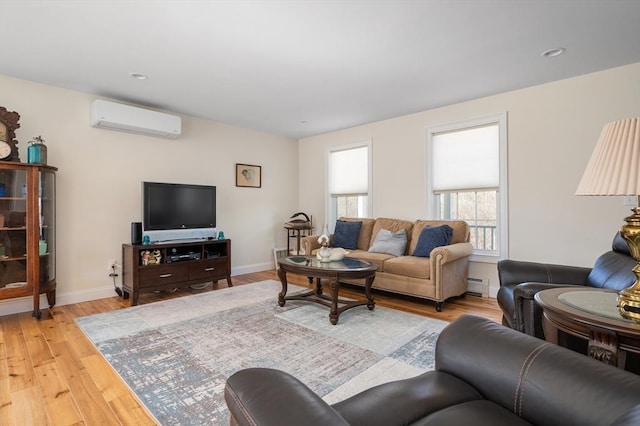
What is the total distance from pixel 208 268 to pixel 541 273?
3.64 m

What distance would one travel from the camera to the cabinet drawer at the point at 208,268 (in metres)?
4.14

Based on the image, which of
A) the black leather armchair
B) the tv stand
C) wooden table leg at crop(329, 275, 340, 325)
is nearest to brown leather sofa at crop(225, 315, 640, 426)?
the black leather armchair

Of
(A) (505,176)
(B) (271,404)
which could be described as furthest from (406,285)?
(B) (271,404)

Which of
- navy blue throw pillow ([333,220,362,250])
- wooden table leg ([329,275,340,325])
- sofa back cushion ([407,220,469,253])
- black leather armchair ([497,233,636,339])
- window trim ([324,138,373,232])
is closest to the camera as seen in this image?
black leather armchair ([497,233,636,339])

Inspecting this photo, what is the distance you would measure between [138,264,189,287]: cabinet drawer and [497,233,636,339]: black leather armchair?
3457mm

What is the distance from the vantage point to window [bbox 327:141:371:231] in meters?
5.27

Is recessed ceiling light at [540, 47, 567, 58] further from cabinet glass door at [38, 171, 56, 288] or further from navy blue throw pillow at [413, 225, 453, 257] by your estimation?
cabinet glass door at [38, 171, 56, 288]

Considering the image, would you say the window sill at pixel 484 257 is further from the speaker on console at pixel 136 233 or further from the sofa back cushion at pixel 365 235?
the speaker on console at pixel 136 233

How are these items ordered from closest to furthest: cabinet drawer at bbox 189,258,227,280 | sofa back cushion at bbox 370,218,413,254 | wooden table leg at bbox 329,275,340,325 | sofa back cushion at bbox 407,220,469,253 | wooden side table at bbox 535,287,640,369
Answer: wooden side table at bbox 535,287,640,369, wooden table leg at bbox 329,275,340,325, sofa back cushion at bbox 407,220,469,253, cabinet drawer at bbox 189,258,227,280, sofa back cushion at bbox 370,218,413,254

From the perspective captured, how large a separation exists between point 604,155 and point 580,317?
2.11 ft

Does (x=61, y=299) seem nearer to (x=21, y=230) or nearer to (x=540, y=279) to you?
(x=21, y=230)

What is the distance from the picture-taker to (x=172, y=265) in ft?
13.0

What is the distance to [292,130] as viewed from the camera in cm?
561

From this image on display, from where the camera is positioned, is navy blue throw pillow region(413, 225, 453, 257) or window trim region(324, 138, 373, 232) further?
window trim region(324, 138, 373, 232)
